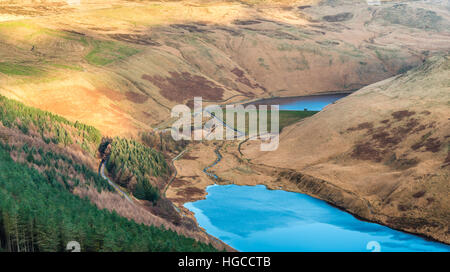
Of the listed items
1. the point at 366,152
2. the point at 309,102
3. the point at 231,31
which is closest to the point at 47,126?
the point at 366,152

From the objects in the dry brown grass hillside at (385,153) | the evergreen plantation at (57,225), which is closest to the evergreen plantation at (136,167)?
the evergreen plantation at (57,225)

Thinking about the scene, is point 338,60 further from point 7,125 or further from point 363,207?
point 7,125

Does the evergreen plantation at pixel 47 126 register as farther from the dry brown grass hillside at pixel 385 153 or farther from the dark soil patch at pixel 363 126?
the dark soil patch at pixel 363 126

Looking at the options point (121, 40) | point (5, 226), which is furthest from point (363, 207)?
point (121, 40)

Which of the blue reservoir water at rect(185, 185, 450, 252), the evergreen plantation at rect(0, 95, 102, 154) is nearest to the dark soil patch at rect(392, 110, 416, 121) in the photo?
the blue reservoir water at rect(185, 185, 450, 252)

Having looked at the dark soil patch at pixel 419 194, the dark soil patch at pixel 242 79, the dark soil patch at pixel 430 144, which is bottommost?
the dark soil patch at pixel 419 194

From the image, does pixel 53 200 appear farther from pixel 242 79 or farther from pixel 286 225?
pixel 242 79

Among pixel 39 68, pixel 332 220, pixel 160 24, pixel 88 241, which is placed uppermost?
pixel 160 24
